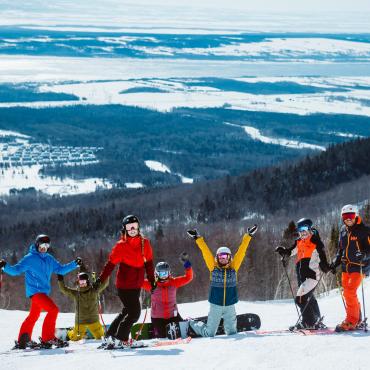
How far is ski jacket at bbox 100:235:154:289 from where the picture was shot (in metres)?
10.5

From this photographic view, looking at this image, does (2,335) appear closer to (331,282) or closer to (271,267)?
(331,282)

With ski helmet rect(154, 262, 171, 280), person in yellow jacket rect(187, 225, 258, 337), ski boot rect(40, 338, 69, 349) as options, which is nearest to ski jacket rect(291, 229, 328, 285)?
person in yellow jacket rect(187, 225, 258, 337)

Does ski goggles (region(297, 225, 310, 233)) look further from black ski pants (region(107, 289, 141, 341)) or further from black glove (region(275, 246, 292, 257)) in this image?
black ski pants (region(107, 289, 141, 341))

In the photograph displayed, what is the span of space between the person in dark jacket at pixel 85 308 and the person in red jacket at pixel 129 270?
189 centimetres

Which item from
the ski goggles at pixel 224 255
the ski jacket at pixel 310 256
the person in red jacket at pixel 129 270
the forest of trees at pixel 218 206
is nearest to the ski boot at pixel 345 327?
the ski jacket at pixel 310 256

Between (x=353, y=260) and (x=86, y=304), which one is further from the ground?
(x=353, y=260)

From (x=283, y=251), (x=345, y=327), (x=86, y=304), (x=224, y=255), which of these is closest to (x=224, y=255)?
(x=224, y=255)

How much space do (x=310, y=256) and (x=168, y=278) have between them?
2.42m

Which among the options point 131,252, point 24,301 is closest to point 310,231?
point 131,252

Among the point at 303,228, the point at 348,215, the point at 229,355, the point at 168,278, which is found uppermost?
the point at 348,215

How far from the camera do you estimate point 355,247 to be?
10.8 meters

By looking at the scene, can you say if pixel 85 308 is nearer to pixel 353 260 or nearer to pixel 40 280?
pixel 40 280

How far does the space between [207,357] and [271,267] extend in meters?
41.7

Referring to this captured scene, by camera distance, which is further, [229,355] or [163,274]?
[163,274]
